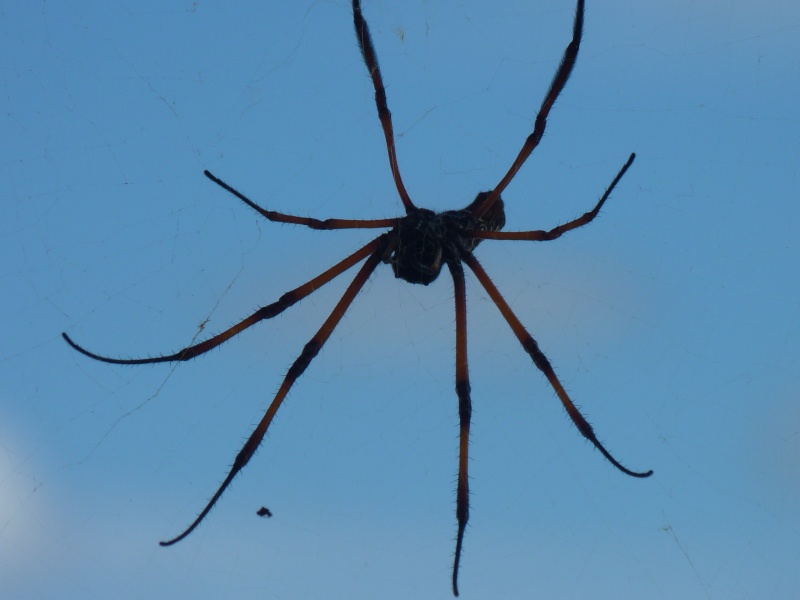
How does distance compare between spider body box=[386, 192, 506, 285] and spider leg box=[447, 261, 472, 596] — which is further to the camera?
spider leg box=[447, 261, 472, 596]

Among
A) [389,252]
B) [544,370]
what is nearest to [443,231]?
[389,252]

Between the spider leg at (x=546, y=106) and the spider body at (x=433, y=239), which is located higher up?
the spider leg at (x=546, y=106)

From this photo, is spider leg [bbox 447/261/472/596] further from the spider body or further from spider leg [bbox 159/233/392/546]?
spider leg [bbox 159/233/392/546]

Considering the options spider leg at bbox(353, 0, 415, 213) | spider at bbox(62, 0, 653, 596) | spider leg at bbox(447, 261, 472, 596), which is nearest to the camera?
spider leg at bbox(353, 0, 415, 213)

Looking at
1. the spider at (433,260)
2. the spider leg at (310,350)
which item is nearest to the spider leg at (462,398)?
the spider at (433,260)

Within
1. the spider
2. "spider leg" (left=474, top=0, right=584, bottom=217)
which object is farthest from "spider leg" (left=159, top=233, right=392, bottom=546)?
"spider leg" (left=474, top=0, right=584, bottom=217)

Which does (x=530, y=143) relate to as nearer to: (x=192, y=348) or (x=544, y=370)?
(x=544, y=370)

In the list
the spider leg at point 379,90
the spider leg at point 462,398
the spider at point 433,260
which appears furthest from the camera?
the spider leg at point 462,398

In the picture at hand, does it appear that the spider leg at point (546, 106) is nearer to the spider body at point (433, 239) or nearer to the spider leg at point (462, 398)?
the spider body at point (433, 239)

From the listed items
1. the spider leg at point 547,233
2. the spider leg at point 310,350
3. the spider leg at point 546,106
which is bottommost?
the spider leg at point 310,350
